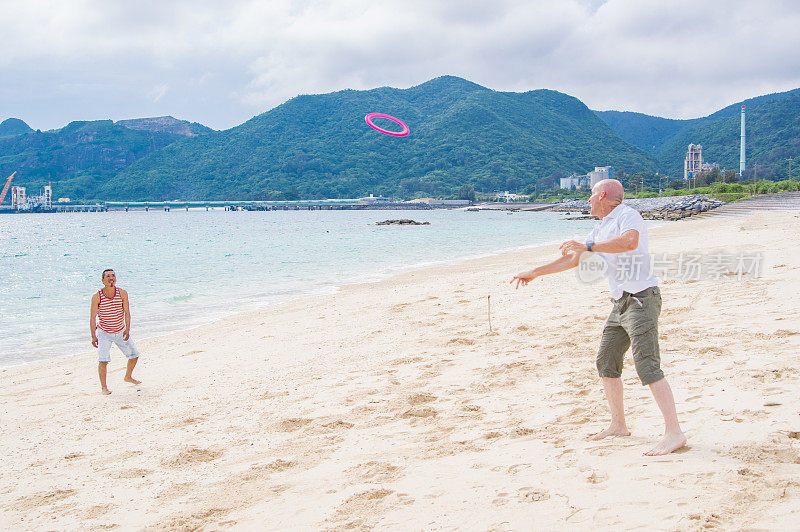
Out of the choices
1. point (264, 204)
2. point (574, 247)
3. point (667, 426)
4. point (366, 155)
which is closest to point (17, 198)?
point (264, 204)

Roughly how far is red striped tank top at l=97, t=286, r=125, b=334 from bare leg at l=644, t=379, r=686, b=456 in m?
6.12

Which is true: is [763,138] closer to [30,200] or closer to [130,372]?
[130,372]

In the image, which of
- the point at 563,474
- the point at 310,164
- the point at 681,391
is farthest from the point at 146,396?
the point at 310,164

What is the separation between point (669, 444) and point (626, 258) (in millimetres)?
1189

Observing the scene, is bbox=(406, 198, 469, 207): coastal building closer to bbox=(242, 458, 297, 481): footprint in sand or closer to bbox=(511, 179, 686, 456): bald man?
bbox=(242, 458, 297, 481): footprint in sand

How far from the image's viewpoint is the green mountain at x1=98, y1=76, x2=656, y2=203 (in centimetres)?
17912

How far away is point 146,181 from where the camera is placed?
19150 cm

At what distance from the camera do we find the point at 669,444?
343 cm

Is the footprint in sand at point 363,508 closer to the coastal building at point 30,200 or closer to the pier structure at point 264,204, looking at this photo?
the pier structure at point 264,204

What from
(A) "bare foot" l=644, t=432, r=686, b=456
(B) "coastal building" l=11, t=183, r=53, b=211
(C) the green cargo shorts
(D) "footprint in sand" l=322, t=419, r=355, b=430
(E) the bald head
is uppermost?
(B) "coastal building" l=11, t=183, r=53, b=211

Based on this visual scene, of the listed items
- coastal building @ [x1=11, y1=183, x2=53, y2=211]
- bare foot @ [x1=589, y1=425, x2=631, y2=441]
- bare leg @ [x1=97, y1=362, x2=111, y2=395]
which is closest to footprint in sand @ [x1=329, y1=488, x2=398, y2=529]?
bare foot @ [x1=589, y1=425, x2=631, y2=441]

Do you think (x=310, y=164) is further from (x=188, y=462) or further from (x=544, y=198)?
(x=188, y=462)

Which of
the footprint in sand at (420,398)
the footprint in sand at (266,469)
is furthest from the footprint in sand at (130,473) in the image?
the footprint in sand at (420,398)

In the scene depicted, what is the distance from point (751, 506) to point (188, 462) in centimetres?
376
